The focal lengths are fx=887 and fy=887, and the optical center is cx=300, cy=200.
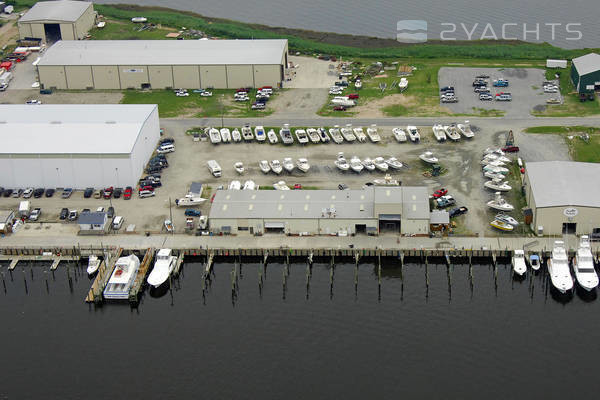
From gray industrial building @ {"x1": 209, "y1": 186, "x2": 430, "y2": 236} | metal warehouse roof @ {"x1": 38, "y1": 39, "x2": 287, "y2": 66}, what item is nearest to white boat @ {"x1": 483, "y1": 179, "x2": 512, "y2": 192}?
gray industrial building @ {"x1": 209, "y1": 186, "x2": 430, "y2": 236}

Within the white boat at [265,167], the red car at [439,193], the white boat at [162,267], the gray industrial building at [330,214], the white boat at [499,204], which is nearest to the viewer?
the white boat at [162,267]

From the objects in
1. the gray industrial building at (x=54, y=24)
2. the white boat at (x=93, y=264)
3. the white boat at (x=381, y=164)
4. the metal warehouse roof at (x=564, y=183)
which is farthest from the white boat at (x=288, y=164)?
the gray industrial building at (x=54, y=24)

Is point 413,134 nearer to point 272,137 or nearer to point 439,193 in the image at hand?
point 439,193

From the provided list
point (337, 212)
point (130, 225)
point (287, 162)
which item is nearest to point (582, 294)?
point (337, 212)

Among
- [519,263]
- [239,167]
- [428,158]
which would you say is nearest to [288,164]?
[239,167]

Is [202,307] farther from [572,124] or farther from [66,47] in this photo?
[66,47]

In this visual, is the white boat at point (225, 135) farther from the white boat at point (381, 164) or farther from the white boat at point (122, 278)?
the white boat at point (122, 278)
